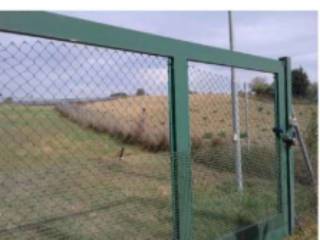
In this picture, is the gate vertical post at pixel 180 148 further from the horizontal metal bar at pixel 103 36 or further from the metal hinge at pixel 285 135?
the metal hinge at pixel 285 135

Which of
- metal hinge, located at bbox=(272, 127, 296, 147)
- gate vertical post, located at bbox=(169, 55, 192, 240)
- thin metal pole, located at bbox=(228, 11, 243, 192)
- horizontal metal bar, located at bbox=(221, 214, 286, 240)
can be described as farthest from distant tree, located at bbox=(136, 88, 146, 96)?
metal hinge, located at bbox=(272, 127, 296, 147)

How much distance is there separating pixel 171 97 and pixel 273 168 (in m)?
1.89

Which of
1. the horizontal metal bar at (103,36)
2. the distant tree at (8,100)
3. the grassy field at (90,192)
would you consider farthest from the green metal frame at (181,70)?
the distant tree at (8,100)

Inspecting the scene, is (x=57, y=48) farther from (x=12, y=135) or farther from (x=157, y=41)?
(x=157, y=41)

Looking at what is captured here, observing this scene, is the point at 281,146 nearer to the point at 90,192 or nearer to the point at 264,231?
the point at 264,231

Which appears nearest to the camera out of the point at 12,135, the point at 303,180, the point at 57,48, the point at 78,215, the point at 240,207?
the point at 57,48

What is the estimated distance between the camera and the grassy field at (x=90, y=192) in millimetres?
3174

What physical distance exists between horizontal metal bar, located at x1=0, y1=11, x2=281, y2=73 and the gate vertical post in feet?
0.47

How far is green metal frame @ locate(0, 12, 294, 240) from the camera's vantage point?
101 inches

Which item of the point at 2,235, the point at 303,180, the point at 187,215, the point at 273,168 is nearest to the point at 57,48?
the point at 187,215

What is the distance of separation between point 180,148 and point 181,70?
56 cm

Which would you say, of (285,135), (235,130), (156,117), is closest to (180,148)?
(285,135)

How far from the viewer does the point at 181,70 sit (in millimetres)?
3408
